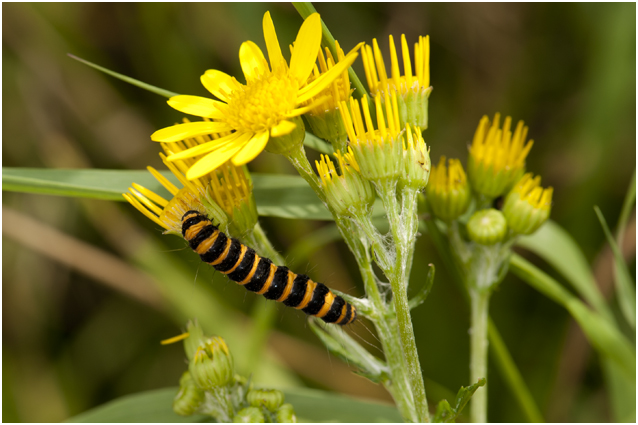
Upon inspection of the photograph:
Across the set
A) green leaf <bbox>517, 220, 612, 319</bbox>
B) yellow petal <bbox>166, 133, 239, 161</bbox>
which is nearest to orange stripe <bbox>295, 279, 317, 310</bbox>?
yellow petal <bbox>166, 133, 239, 161</bbox>

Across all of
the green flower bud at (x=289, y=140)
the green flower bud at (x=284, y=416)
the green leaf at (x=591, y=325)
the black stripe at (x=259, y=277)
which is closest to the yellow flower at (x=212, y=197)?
the black stripe at (x=259, y=277)

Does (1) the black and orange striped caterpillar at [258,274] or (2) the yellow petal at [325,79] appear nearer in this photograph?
(2) the yellow petal at [325,79]

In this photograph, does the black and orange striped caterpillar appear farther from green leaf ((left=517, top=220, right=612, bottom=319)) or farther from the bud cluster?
green leaf ((left=517, top=220, right=612, bottom=319))

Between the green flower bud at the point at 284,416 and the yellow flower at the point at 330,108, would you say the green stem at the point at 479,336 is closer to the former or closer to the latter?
the green flower bud at the point at 284,416

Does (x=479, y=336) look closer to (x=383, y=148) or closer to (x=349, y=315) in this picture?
(x=349, y=315)

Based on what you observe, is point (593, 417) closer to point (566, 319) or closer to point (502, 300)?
point (566, 319)

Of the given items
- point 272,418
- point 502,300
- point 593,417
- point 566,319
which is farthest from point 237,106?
point 593,417

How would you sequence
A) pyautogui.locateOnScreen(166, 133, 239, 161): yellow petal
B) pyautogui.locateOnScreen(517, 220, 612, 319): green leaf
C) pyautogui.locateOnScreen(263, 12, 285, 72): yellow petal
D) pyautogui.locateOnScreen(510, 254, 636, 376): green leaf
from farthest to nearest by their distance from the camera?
pyautogui.locateOnScreen(517, 220, 612, 319): green leaf
pyautogui.locateOnScreen(510, 254, 636, 376): green leaf
pyautogui.locateOnScreen(263, 12, 285, 72): yellow petal
pyautogui.locateOnScreen(166, 133, 239, 161): yellow petal
